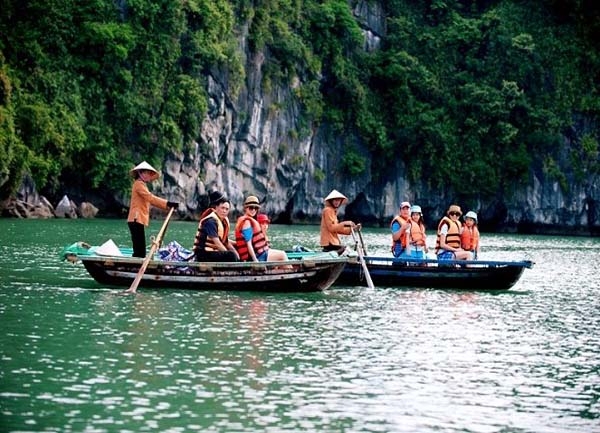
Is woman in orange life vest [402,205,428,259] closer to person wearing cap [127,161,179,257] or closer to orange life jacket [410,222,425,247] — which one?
orange life jacket [410,222,425,247]

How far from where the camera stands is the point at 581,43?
234ft

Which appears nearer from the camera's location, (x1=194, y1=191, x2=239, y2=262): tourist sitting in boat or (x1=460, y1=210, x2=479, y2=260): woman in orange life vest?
(x1=194, y1=191, x2=239, y2=262): tourist sitting in boat

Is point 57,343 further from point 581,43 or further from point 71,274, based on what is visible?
point 581,43

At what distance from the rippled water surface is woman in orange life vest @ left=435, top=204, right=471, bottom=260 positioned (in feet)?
7.43

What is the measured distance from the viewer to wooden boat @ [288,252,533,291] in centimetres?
2134

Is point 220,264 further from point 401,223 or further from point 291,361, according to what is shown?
point 291,361

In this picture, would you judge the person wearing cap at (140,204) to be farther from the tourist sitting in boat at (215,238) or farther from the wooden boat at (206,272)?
the tourist sitting in boat at (215,238)

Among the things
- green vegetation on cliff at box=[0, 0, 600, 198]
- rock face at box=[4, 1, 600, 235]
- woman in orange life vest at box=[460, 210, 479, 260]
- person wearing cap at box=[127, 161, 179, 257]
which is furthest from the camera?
rock face at box=[4, 1, 600, 235]

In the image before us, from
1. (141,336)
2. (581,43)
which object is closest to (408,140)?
(581,43)

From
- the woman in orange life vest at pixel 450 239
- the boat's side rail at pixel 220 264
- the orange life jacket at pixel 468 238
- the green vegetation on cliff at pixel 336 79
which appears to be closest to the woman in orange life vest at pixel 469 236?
the orange life jacket at pixel 468 238

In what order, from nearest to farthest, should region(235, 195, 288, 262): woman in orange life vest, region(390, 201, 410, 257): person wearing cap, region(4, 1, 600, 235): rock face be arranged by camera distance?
region(235, 195, 288, 262): woman in orange life vest, region(390, 201, 410, 257): person wearing cap, region(4, 1, 600, 235): rock face

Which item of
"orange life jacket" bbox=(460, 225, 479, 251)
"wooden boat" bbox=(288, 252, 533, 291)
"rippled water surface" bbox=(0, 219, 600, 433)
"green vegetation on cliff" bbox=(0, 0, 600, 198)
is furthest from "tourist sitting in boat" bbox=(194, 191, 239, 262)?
"green vegetation on cliff" bbox=(0, 0, 600, 198)

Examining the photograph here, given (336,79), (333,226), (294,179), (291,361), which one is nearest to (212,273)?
(333,226)

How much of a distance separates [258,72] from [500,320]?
46353mm
